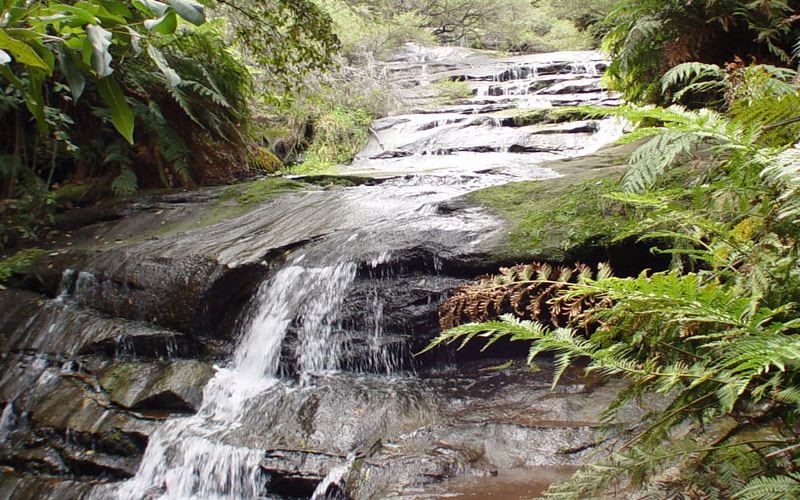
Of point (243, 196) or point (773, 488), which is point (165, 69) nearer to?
point (773, 488)

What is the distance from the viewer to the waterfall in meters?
3.00

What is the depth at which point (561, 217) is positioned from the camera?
3779 mm

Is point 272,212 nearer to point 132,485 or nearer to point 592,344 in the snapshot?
point 132,485

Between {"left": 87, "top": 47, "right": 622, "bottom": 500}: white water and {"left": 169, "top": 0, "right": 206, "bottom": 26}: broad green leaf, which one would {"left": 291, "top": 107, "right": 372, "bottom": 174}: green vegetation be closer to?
{"left": 87, "top": 47, "right": 622, "bottom": 500}: white water

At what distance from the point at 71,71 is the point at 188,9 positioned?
357 millimetres

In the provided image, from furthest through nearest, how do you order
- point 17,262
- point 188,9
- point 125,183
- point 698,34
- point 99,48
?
point 125,183
point 17,262
point 698,34
point 188,9
point 99,48

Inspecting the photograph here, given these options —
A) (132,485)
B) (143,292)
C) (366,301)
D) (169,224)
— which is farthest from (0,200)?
(366,301)

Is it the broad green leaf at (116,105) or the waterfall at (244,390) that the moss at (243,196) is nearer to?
the waterfall at (244,390)

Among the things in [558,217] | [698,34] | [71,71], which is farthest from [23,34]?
[698,34]

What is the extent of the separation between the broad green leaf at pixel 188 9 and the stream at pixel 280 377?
231 centimetres

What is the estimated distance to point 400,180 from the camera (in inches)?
267

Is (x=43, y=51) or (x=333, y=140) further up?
(x=43, y=51)

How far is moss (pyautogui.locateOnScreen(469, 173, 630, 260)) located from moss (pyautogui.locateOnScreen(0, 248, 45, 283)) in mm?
4800

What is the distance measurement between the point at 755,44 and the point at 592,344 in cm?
333
